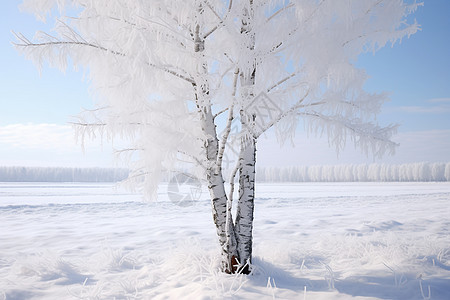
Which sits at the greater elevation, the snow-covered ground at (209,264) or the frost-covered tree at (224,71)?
the frost-covered tree at (224,71)

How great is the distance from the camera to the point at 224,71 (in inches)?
178

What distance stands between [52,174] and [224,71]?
4575 inches

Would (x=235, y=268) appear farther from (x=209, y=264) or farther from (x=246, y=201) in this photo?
(x=246, y=201)

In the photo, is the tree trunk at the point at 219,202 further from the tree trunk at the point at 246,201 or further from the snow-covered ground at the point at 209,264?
the snow-covered ground at the point at 209,264

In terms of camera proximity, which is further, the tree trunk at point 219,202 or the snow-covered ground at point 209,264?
the tree trunk at point 219,202

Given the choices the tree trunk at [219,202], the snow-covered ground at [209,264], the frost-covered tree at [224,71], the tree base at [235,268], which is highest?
the frost-covered tree at [224,71]

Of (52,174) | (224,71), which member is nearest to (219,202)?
(224,71)

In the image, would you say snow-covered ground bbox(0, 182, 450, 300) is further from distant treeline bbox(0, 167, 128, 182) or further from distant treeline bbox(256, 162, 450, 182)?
distant treeline bbox(256, 162, 450, 182)

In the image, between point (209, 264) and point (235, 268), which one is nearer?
point (235, 268)

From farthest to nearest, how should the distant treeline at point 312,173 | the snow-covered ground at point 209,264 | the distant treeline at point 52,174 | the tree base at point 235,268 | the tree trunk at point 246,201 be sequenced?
the distant treeline at point 312,173, the distant treeline at point 52,174, the tree trunk at point 246,201, the tree base at point 235,268, the snow-covered ground at point 209,264

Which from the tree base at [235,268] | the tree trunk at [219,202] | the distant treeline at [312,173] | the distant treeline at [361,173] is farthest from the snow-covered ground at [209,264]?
the distant treeline at [361,173]

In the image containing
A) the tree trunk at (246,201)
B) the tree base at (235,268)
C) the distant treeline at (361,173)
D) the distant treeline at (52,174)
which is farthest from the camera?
the distant treeline at (361,173)

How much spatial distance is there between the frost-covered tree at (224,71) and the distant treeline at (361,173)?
10568cm

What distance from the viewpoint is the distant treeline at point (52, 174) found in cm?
9850
